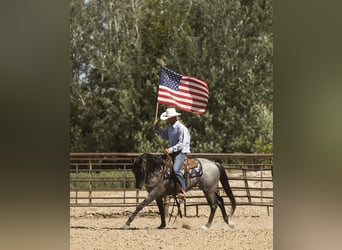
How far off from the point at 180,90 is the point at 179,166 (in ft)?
4.58

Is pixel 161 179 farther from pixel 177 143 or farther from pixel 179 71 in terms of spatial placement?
pixel 179 71

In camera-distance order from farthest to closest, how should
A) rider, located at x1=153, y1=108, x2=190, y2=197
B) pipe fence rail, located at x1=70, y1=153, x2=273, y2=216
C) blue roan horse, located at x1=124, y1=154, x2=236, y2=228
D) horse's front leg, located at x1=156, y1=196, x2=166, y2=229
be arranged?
pipe fence rail, located at x1=70, y1=153, x2=273, y2=216 → horse's front leg, located at x1=156, y1=196, x2=166, y2=229 → rider, located at x1=153, y1=108, x2=190, y2=197 → blue roan horse, located at x1=124, y1=154, x2=236, y2=228

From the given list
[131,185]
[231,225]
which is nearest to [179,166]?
[231,225]

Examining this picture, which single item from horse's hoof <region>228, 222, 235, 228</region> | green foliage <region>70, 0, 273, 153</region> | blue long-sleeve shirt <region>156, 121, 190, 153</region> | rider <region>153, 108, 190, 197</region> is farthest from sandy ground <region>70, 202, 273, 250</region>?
green foliage <region>70, 0, 273, 153</region>

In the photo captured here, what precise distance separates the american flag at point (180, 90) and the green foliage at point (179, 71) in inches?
124

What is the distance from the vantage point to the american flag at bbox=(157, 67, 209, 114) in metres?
9.01

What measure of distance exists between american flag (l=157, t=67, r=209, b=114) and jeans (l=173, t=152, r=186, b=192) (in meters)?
1.00

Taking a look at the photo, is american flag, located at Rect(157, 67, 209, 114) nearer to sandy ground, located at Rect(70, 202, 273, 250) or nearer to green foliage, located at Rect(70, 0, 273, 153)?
sandy ground, located at Rect(70, 202, 273, 250)

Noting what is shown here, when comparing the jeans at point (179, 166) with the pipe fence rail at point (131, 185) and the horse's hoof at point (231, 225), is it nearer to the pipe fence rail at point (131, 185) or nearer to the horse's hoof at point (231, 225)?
the pipe fence rail at point (131, 185)

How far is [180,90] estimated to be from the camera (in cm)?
916

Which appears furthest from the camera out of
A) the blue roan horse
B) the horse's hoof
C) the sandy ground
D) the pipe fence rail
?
the pipe fence rail
